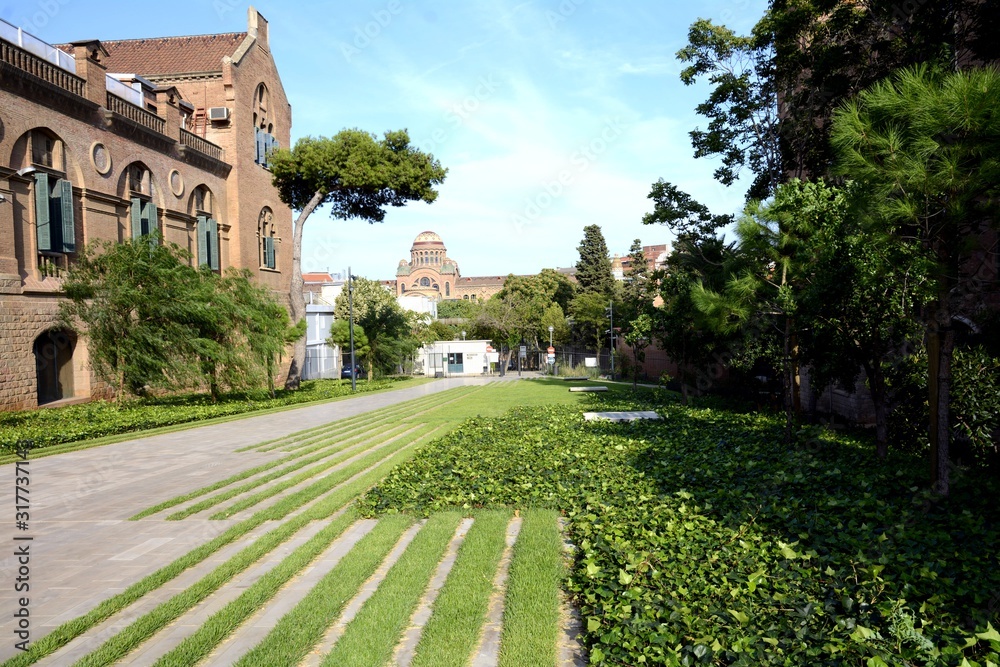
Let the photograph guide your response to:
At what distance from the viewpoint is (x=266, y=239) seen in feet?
117

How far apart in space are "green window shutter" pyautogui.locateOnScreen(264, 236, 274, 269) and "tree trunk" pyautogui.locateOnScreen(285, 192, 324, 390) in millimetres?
5334

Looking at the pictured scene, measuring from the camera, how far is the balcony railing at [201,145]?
28.7 meters

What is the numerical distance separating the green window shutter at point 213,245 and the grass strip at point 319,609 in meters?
27.4

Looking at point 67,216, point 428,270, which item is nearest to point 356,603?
point 67,216

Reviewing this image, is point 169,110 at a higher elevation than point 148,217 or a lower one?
higher

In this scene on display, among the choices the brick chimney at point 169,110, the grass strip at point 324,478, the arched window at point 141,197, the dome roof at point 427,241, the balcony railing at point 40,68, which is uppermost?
the dome roof at point 427,241

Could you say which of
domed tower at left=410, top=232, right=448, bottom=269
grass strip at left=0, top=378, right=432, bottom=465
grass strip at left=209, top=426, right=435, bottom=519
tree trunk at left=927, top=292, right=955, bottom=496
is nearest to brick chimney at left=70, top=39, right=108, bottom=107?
grass strip at left=0, top=378, right=432, bottom=465

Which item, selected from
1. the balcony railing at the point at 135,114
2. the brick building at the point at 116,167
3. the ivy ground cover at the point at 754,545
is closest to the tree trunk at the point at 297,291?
the brick building at the point at 116,167

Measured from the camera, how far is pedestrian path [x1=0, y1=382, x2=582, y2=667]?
4105 mm

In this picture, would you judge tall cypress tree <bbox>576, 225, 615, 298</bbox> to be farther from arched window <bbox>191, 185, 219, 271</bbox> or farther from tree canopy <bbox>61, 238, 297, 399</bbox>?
tree canopy <bbox>61, 238, 297, 399</bbox>

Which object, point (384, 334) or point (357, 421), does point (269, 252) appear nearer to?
point (384, 334)

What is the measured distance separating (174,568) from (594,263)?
58386 millimetres

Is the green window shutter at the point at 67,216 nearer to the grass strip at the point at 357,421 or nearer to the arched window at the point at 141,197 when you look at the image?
the arched window at the point at 141,197

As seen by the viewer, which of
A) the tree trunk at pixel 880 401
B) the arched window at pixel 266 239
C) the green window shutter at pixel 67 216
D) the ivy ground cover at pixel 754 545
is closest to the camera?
the ivy ground cover at pixel 754 545
